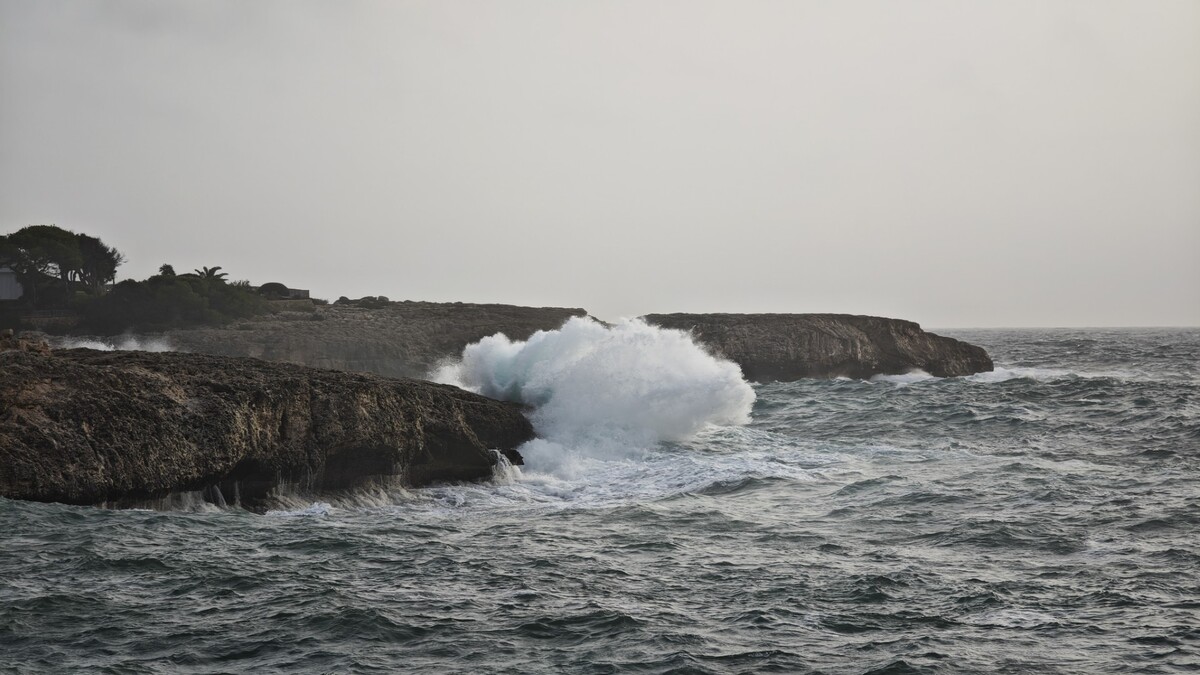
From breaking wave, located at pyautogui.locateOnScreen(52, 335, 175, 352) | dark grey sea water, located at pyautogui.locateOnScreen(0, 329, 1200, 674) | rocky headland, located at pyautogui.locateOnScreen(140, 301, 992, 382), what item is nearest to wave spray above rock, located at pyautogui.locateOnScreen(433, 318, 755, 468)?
dark grey sea water, located at pyautogui.locateOnScreen(0, 329, 1200, 674)

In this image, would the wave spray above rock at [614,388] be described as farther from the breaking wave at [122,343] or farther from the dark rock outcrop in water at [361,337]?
the breaking wave at [122,343]

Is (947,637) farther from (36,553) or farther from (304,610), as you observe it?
(36,553)

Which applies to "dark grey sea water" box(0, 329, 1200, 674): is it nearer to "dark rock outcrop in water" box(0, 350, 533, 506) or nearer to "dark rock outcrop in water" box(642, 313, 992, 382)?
"dark rock outcrop in water" box(0, 350, 533, 506)

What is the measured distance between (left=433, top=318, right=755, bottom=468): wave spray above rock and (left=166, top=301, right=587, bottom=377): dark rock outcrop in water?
10443 millimetres

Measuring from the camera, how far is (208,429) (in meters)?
15.3

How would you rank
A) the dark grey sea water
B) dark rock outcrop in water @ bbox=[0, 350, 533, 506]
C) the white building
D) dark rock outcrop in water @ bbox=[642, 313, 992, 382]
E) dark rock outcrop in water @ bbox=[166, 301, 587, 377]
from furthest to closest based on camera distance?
the white building, dark rock outcrop in water @ bbox=[642, 313, 992, 382], dark rock outcrop in water @ bbox=[166, 301, 587, 377], dark rock outcrop in water @ bbox=[0, 350, 533, 506], the dark grey sea water

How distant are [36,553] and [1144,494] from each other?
50.3 feet

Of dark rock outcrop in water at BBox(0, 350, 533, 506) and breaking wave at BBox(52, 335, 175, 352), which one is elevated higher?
breaking wave at BBox(52, 335, 175, 352)

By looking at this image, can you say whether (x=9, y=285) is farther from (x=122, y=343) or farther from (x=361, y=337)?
(x=361, y=337)

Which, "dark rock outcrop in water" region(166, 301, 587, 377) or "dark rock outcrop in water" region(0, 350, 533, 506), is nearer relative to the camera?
"dark rock outcrop in water" region(0, 350, 533, 506)

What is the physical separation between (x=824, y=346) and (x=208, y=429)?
3440 cm

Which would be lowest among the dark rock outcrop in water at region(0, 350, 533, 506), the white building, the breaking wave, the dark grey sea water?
the dark grey sea water

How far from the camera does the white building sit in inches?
1898

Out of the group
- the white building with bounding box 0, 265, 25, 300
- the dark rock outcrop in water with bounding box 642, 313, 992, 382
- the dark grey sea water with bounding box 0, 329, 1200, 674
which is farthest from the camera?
the white building with bounding box 0, 265, 25, 300
